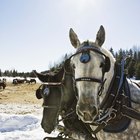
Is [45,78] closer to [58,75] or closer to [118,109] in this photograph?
[58,75]

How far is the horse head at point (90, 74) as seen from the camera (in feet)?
10.2

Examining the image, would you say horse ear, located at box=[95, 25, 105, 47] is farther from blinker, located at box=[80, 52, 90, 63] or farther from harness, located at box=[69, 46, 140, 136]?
harness, located at box=[69, 46, 140, 136]

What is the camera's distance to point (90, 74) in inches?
125

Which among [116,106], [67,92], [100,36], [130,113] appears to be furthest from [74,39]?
[67,92]

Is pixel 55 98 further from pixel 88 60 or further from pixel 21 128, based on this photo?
pixel 21 128

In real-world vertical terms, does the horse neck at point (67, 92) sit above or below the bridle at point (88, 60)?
below

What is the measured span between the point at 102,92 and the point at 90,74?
446 mm

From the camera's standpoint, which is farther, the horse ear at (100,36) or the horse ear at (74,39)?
the horse ear at (74,39)

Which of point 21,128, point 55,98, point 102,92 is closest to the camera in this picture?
point 102,92

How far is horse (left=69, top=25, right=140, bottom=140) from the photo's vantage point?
3162 mm

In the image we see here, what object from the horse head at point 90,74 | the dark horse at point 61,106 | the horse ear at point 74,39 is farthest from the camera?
the dark horse at point 61,106

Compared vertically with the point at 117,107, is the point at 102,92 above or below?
above

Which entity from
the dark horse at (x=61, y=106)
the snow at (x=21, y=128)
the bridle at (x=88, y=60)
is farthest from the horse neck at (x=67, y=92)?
the snow at (x=21, y=128)

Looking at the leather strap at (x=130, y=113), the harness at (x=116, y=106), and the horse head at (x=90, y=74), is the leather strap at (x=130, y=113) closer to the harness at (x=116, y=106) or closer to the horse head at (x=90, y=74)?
the harness at (x=116, y=106)
